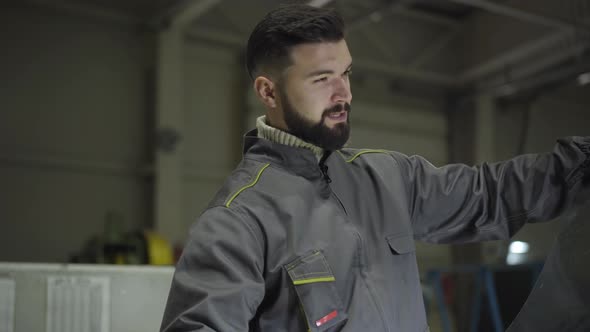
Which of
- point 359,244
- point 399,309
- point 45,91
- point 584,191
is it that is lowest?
point 399,309

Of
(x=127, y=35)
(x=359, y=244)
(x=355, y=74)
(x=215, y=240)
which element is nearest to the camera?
(x=215, y=240)

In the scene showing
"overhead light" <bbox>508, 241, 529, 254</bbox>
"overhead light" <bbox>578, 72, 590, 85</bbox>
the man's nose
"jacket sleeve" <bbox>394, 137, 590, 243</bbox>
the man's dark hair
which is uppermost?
"overhead light" <bbox>578, 72, 590, 85</bbox>

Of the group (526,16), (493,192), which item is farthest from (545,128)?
(526,16)

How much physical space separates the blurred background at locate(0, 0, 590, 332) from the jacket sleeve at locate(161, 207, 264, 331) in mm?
4327

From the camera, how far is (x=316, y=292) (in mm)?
1376

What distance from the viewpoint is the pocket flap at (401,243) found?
61.2 inches

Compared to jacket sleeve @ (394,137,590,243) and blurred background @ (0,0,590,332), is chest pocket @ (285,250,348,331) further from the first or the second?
blurred background @ (0,0,590,332)

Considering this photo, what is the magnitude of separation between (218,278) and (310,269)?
205 millimetres

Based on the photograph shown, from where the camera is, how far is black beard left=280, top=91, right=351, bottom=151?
1.54 metres

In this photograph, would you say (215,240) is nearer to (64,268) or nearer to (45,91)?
(64,268)

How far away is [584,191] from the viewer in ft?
5.02

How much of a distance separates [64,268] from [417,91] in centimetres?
634

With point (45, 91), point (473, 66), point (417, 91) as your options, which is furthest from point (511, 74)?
point (45, 91)

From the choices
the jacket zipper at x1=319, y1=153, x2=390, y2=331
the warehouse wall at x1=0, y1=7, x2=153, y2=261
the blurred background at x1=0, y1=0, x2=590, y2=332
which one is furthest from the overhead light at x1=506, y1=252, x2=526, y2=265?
the warehouse wall at x1=0, y1=7, x2=153, y2=261
